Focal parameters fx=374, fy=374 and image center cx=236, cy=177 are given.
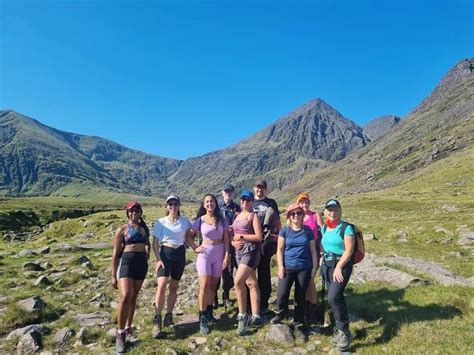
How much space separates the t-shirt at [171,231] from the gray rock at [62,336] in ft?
10.6

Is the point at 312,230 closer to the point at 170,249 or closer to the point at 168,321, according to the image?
the point at 170,249

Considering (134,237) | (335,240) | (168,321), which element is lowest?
(168,321)

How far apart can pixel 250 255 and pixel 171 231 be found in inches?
92.9

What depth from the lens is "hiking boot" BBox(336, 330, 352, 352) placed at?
328 inches

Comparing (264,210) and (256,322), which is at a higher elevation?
(264,210)

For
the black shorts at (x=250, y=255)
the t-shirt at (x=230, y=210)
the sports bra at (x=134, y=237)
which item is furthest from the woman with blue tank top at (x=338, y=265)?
the sports bra at (x=134, y=237)

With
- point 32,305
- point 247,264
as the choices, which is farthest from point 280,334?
point 32,305

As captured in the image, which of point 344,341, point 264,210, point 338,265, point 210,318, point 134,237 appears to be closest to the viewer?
point 344,341

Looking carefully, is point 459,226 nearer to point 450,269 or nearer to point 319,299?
point 450,269

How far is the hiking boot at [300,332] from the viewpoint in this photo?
30.0 ft

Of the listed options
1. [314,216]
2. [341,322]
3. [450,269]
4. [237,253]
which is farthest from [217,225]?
[450,269]

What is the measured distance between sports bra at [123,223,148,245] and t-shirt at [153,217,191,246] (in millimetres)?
739

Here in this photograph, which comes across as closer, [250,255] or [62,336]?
[62,336]

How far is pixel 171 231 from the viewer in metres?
10.5
